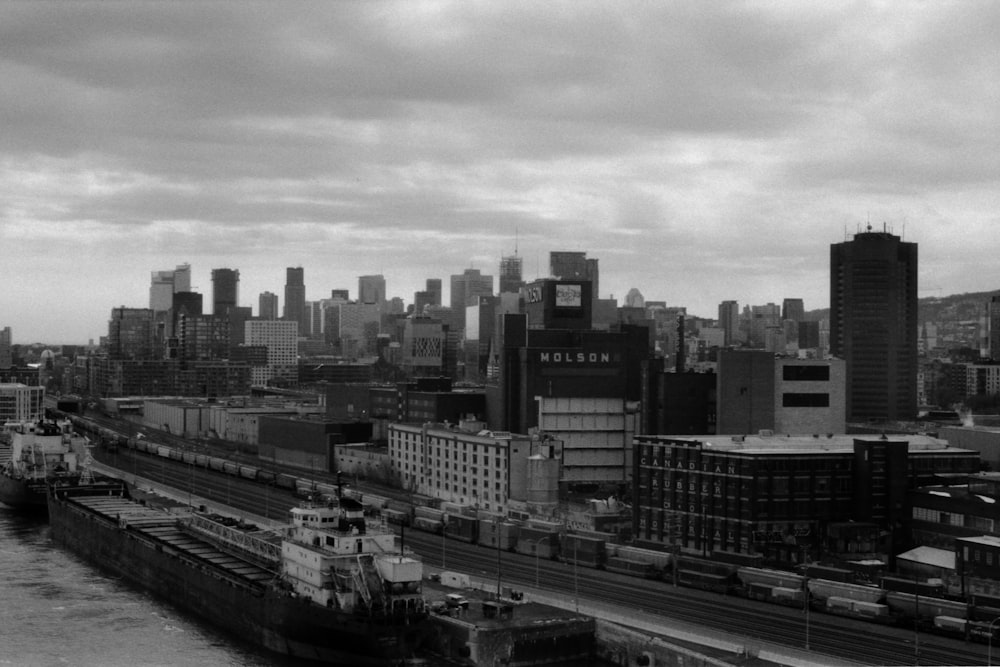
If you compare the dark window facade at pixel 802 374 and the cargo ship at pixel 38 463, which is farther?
the cargo ship at pixel 38 463

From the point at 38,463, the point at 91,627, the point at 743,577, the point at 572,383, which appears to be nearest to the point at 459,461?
the point at 572,383

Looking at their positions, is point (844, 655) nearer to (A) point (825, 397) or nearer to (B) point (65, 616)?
(B) point (65, 616)

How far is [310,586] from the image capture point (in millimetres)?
74375

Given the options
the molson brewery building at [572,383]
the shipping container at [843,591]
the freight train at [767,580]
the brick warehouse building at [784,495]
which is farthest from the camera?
the molson brewery building at [572,383]

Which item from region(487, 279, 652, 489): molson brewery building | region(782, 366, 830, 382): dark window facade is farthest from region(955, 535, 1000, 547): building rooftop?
region(487, 279, 652, 489): molson brewery building

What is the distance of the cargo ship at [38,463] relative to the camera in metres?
138

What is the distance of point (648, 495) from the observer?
10194 cm

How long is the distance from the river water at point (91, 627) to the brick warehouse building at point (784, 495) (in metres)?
34.6

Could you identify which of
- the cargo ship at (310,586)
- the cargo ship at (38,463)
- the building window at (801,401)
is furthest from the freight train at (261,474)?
the building window at (801,401)

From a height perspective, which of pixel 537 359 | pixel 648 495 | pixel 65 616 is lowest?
pixel 65 616

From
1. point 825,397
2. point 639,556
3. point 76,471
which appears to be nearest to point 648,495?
point 639,556

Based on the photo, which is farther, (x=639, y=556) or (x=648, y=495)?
(x=648, y=495)

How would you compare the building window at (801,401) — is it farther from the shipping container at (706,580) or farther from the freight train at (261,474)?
the shipping container at (706,580)

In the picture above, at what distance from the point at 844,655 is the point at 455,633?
1995cm
